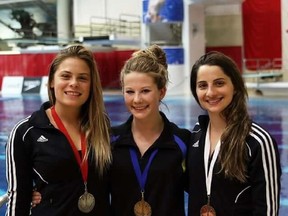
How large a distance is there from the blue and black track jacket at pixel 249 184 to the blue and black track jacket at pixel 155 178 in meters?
0.07

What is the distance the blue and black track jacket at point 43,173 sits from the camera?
6.16ft

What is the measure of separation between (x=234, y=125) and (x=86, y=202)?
0.71 m

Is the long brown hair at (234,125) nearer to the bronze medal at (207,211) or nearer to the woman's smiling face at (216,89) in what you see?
the woman's smiling face at (216,89)

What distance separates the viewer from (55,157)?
1.89 m

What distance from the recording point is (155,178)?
1919 millimetres

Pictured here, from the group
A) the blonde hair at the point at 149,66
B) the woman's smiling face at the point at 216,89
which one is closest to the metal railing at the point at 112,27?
the blonde hair at the point at 149,66

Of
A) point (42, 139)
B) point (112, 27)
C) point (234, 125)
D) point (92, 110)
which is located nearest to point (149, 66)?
point (92, 110)

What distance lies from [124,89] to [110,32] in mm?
18313

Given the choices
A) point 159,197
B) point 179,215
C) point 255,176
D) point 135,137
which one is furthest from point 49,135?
point 255,176

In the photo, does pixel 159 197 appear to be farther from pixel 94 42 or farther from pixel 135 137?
pixel 94 42

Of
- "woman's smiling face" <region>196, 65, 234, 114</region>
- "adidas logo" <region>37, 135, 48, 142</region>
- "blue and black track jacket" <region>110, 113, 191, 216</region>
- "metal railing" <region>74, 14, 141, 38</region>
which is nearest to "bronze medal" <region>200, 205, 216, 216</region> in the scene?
"blue and black track jacket" <region>110, 113, 191, 216</region>

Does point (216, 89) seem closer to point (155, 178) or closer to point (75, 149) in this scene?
point (155, 178)

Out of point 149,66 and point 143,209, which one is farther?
point 149,66

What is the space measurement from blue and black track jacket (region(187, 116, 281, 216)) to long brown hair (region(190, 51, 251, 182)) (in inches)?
1.1
